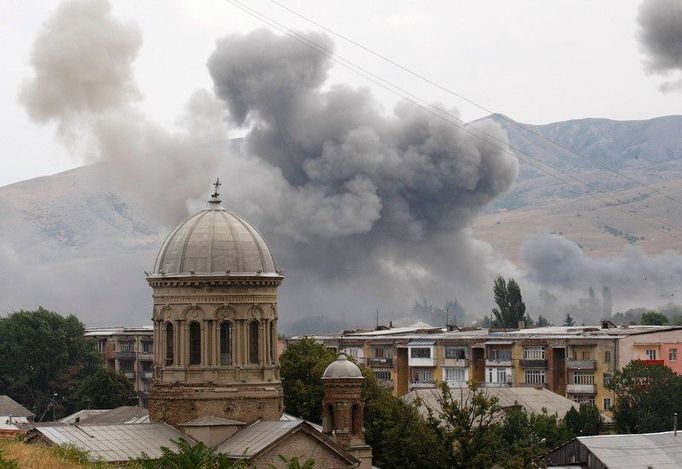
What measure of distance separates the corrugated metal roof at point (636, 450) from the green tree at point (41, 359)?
187 ft

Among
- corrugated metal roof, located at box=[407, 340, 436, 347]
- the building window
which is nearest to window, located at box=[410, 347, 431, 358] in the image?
corrugated metal roof, located at box=[407, 340, 436, 347]

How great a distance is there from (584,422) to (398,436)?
2090 centimetres

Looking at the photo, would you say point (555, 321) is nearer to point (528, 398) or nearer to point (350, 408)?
point (528, 398)

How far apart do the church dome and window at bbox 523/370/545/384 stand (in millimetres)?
46864

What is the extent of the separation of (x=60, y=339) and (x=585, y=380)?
1633 inches

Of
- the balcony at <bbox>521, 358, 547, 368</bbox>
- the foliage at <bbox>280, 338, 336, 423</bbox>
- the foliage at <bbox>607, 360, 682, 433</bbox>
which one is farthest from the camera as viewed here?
the balcony at <bbox>521, 358, 547, 368</bbox>

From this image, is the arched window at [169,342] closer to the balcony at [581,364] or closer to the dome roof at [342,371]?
the dome roof at [342,371]

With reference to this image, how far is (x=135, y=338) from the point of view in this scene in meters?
124

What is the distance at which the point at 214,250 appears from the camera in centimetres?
5509

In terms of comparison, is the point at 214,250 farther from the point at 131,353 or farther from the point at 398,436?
the point at 131,353

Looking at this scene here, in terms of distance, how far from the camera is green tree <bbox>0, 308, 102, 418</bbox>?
4505 inches

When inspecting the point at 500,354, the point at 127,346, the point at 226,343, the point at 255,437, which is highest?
the point at 127,346

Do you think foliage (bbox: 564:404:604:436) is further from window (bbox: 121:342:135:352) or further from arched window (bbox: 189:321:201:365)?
window (bbox: 121:342:135:352)

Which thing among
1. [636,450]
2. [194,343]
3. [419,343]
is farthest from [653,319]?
[194,343]
